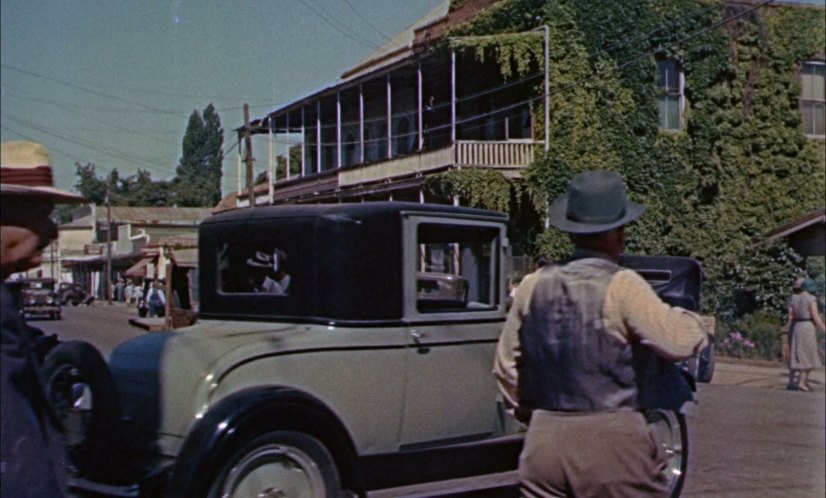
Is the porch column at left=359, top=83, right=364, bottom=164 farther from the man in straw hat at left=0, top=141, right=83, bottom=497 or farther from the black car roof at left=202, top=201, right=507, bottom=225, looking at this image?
the man in straw hat at left=0, top=141, right=83, bottom=497

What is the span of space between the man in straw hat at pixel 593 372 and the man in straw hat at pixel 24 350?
1595 millimetres

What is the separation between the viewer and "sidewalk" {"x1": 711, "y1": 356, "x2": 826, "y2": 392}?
13891 millimetres

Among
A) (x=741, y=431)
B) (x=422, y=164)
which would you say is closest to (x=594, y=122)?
(x=422, y=164)

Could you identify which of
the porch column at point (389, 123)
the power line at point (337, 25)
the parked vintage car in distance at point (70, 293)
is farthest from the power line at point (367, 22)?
the parked vintage car in distance at point (70, 293)

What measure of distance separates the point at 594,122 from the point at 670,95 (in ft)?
4.45

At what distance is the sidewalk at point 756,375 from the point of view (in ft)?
45.6

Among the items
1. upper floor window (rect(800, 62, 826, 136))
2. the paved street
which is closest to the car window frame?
the paved street

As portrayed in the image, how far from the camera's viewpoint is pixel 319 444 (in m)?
5.47

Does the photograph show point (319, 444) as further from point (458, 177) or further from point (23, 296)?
point (458, 177)

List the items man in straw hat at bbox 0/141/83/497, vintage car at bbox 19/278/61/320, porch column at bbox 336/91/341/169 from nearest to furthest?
man in straw hat at bbox 0/141/83/497 → vintage car at bbox 19/278/61/320 → porch column at bbox 336/91/341/169

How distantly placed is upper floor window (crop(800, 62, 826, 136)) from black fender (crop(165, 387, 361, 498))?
6.22 m

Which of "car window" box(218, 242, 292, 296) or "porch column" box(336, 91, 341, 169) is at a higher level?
"porch column" box(336, 91, 341, 169)

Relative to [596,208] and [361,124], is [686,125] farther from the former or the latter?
[596,208]

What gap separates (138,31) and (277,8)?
0.98 m
